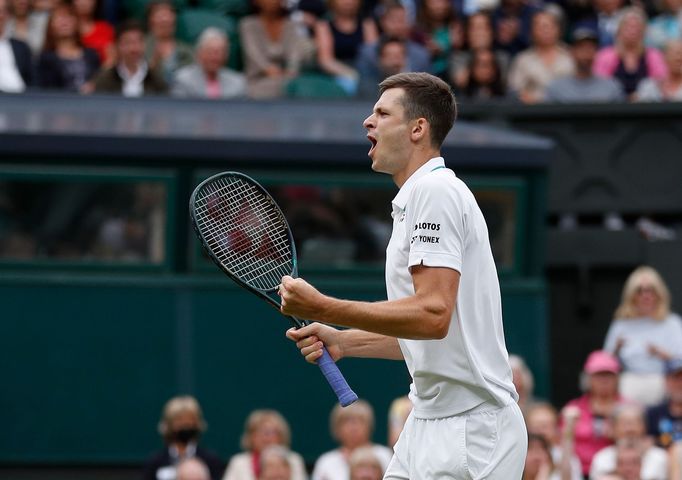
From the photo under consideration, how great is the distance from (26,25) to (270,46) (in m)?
1.83

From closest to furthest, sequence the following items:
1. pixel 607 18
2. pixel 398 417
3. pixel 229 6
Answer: pixel 398 417 → pixel 229 6 → pixel 607 18

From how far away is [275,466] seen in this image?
863cm

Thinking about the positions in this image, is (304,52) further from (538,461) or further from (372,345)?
(372,345)

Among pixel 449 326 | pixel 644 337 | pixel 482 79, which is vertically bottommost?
pixel 644 337

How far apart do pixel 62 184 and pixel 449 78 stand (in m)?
3.55

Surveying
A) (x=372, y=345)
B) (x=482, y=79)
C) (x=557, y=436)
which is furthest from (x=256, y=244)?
(x=482, y=79)

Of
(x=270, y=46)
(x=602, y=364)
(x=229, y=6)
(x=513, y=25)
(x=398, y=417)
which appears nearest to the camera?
(x=398, y=417)

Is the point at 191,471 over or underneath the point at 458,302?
underneath

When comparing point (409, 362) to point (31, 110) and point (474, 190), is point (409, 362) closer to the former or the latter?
point (474, 190)

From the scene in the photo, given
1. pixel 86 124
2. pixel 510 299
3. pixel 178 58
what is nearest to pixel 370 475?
pixel 510 299

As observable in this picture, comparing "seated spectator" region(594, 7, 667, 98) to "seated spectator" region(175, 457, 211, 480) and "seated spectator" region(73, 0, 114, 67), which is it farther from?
"seated spectator" region(175, 457, 211, 480)

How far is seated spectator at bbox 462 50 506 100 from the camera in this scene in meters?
12.0

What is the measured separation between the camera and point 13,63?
1134cm

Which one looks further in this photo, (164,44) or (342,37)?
(342,37)
